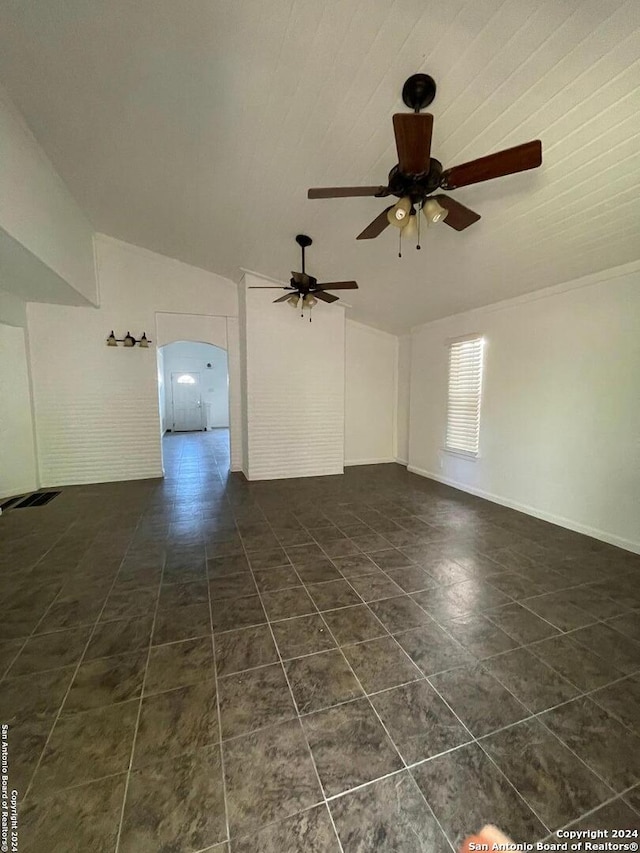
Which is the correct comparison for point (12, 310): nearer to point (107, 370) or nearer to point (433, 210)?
point (107, 370)

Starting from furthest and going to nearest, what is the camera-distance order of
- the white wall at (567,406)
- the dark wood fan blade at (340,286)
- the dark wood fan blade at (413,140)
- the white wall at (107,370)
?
the white wall at (107,370)
the dark wood fan blade at (340,286)
the white wall at (567,406)
the dark wood fan blade at (413,140)

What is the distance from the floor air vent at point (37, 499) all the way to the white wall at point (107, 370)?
45cm

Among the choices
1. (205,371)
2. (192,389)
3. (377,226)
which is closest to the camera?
(377,226)

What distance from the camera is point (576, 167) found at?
2182 mm

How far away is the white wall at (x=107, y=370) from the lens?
5.03 metres

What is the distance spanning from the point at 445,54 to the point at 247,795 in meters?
3.40

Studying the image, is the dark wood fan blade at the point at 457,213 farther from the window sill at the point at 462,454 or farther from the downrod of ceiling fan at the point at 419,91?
the window sill at the point at 462,454

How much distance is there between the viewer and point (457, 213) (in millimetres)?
2191

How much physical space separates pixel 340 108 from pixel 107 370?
479 cm

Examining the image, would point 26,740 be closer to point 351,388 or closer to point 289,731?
point 289,731

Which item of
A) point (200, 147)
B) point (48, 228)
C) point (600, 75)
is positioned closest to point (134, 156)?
point (200, 147)

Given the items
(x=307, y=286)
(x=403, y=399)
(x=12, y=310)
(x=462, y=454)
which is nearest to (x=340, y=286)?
(x=307, y=286)

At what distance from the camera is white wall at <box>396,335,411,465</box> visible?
6392mm

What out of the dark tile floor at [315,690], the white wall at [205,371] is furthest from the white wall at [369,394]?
the white wall at [205,371]
